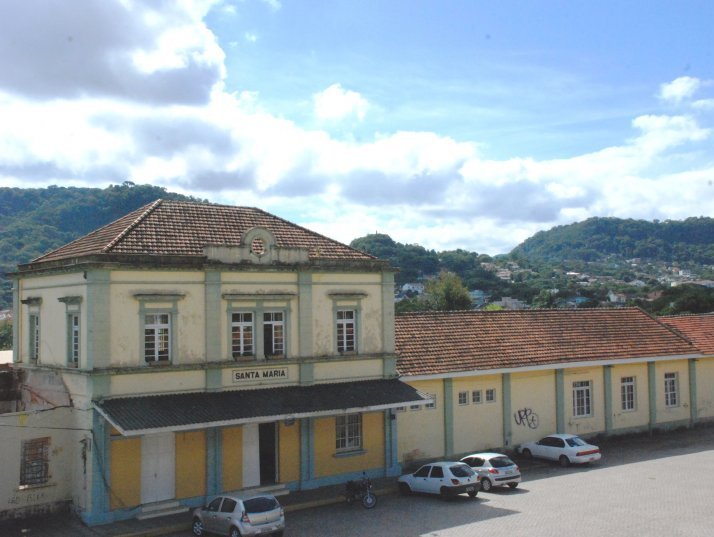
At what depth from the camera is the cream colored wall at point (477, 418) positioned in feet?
93.7

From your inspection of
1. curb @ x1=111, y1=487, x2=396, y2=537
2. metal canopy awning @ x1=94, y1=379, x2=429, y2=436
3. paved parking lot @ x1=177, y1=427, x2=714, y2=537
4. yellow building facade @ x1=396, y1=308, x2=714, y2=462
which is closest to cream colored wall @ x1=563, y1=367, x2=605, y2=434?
yellow building facade @ x1=396, y1=308, x2=714, y2=462

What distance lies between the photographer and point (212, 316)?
23.0 m

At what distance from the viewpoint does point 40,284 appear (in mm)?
24578

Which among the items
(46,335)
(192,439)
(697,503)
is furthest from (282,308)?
(697,503)

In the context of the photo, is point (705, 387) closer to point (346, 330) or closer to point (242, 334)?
point (346, 330)

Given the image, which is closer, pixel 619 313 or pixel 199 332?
pixel 199 332

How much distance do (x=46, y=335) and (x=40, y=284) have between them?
1.77 meters

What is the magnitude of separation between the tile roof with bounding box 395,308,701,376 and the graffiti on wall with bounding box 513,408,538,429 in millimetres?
2026

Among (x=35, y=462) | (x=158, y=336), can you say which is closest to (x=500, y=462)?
(x=158, y=336)

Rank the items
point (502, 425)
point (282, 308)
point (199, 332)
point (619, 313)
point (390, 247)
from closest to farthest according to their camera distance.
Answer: point (199, 332), point (282, 308), point (502, 425), point (619, 313), point (390, 247)

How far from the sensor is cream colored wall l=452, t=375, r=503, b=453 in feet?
93.7

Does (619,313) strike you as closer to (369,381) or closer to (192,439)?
(369,381)

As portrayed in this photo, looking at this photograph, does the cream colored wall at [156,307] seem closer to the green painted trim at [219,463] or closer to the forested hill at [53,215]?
the green painted trim at [219,463]

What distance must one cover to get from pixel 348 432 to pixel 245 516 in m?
7.41
